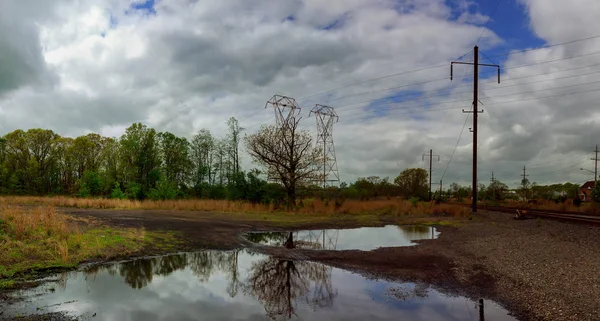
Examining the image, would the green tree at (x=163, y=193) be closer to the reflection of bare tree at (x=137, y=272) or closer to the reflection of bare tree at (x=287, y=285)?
the reflection of bare tree at (x=137, y=272)

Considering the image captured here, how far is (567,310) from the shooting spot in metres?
7.46

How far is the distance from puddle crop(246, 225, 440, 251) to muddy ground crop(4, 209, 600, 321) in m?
1.37

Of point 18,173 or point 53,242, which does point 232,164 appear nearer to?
point 18,173

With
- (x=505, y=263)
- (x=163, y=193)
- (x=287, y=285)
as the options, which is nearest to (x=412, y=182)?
(x=163, y=193)

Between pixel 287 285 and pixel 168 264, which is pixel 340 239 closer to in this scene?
pixel 168 264

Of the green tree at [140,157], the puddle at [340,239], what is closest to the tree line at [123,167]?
the green tree at [140,157]

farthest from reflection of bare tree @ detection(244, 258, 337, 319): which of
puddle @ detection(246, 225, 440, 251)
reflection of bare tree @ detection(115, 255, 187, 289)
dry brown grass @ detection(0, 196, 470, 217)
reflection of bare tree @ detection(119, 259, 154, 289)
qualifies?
dry brown grass @ detection(0, 196, 470, 217)

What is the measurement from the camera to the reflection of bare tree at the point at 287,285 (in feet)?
29.4

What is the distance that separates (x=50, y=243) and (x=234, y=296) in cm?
772

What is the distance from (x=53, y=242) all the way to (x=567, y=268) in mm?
15997

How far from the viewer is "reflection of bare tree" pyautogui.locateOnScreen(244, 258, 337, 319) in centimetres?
897

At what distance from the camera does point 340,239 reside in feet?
66.6

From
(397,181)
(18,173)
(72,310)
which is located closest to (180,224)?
(72,310)

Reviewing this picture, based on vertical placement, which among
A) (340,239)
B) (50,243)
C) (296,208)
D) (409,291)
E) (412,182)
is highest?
(412,182)
